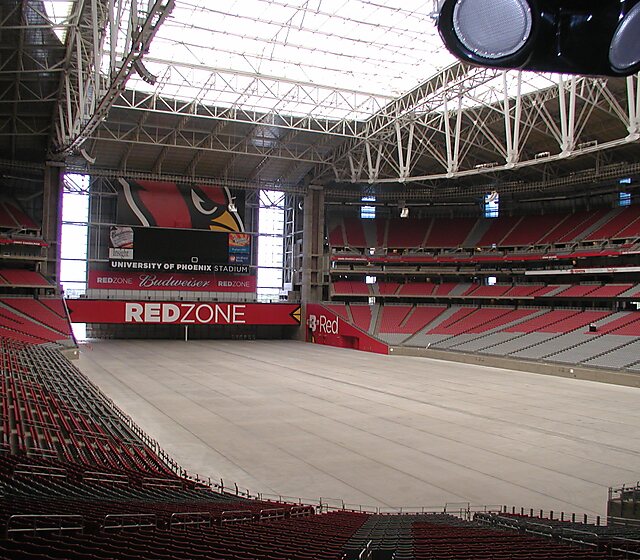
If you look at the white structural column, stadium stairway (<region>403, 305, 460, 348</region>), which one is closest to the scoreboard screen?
stadium stairway (<region>403, 305, 460, 348</region>)

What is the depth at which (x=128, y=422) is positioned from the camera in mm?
18125

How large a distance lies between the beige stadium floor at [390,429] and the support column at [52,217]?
46.9 feet

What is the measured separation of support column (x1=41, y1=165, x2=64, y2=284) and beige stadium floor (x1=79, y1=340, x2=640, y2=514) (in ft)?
46.9

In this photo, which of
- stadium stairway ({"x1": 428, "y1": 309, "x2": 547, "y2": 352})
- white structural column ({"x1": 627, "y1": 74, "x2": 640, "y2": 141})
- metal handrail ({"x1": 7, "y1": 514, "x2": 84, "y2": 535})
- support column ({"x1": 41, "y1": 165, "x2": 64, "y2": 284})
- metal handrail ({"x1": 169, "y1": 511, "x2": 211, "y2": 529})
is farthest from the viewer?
support column ({"x1": 41, "y1": 165, "x2": 64, "y2": 284})

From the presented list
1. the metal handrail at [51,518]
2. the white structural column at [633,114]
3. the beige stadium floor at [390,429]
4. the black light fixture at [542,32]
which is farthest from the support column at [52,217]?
the black light fixture at [542,32]

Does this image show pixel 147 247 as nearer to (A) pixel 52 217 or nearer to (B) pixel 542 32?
(A) pixel 52 217

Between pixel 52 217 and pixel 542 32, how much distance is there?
46.1 m

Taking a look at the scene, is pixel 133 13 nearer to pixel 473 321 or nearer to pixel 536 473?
pixel 536 473

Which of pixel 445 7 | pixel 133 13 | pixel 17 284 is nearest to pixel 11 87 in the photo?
pixel 17 284

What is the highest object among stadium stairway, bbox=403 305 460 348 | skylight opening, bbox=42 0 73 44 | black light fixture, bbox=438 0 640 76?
skylight opening, bbox=42 0 73 44

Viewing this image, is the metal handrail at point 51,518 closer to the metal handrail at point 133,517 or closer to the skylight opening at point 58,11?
the metal handrail at point 133,517

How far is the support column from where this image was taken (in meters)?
45.4

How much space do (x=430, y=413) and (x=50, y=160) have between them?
35.5 metres

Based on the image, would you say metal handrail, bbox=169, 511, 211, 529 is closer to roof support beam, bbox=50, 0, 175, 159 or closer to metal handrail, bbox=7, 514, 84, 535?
metal handrail, bbox=7, 514, 84, 535
